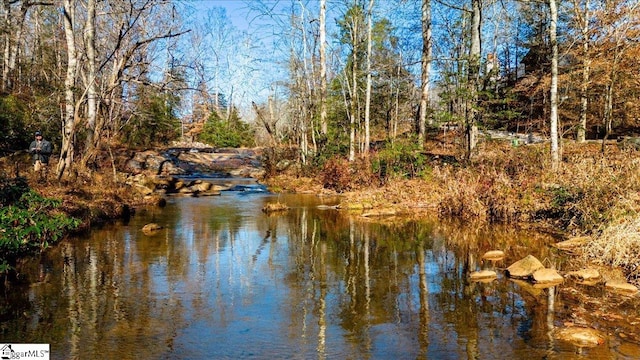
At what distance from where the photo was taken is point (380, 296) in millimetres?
6336

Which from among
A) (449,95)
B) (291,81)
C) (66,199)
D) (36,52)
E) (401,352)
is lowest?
(401,352)

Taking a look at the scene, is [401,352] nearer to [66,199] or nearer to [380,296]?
[380,296]

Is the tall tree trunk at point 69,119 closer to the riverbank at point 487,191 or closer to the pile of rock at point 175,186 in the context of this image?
the riverbank at point 487,191

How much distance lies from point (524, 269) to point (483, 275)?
25.3 inches

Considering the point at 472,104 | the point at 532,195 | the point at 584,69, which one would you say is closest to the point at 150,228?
the point at 532,195

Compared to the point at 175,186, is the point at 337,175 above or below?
above

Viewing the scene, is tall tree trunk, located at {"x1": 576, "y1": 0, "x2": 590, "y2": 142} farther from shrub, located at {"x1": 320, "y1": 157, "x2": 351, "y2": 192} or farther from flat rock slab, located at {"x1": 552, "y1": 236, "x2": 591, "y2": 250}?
flat rock slab, located at {"x1": 552, "y1": 236, "x2": 591, "y2": 250}

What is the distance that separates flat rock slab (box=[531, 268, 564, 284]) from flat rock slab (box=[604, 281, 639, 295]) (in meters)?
0.62

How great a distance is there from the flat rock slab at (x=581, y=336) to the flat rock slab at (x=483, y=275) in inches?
86.5

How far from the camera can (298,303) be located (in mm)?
6047

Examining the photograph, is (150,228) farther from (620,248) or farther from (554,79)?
(554,79)

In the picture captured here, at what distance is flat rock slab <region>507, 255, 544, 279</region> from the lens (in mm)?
7134

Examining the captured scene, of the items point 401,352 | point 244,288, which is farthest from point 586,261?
point 244,288

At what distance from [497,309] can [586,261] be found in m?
3.34
